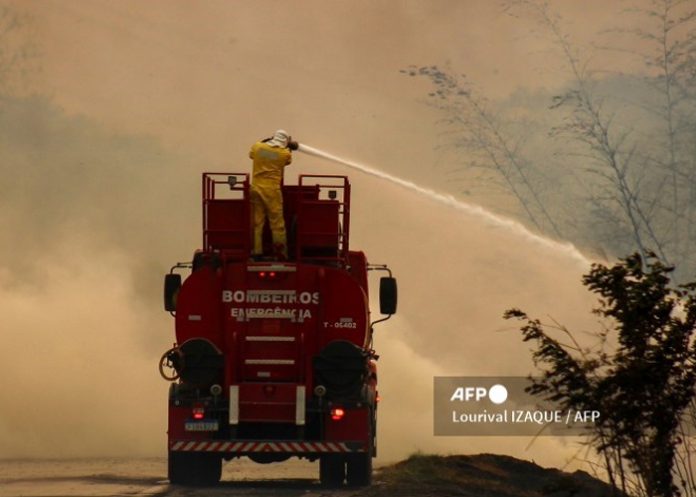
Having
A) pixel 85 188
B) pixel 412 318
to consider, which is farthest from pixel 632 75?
pixel 85 188

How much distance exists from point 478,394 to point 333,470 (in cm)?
1406

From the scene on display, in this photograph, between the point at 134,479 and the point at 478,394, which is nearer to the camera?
the point at 134,479

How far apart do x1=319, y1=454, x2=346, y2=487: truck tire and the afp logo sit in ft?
42.9

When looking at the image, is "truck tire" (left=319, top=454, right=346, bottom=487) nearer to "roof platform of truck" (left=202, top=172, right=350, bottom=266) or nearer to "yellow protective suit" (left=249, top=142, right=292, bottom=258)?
"roof platform of truck" (left=202, top=172, right=350, bottom=266)

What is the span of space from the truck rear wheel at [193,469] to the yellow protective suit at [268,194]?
3163 millimetres

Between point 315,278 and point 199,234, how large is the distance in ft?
72.8

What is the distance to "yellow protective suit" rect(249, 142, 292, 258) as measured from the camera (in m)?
27.3

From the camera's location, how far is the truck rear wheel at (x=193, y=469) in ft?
89.9

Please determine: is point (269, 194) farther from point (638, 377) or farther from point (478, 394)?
point (478, 394)

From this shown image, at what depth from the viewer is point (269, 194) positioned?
2733 centimetres

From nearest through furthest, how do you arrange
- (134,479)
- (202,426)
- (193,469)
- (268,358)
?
(202,426), (268,358), (193,469), (134,479)

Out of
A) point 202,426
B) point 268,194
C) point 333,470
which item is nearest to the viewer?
point 202,426

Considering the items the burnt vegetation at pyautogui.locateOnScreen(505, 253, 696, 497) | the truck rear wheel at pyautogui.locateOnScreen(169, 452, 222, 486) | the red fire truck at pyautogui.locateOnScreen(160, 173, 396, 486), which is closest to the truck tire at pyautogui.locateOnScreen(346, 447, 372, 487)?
the red fire truck at pyautogui.locateOnScreen(160, 173, 396, 486)

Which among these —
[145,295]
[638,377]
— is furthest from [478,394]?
[638,377]
